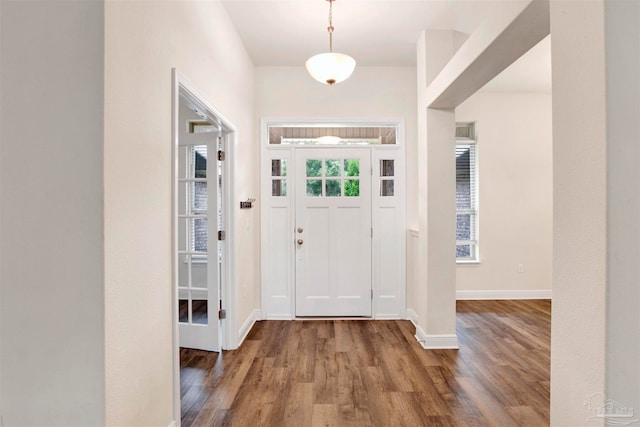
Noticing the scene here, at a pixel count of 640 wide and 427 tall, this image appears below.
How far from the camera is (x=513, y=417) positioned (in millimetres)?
1889

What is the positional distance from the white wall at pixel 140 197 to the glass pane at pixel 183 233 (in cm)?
123

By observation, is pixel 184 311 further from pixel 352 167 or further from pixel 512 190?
pixel 512 190

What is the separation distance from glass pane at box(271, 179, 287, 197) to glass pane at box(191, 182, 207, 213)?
0.78m

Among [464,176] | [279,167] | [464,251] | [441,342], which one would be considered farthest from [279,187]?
[464,251]

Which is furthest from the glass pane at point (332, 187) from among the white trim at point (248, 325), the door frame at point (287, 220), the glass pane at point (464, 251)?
the glass pane at point (464, 251)

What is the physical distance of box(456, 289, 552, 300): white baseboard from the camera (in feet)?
14.4

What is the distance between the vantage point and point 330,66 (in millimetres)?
2348

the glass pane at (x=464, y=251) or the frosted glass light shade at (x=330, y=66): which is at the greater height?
the frosted glass light shade at (x=330, y=66)

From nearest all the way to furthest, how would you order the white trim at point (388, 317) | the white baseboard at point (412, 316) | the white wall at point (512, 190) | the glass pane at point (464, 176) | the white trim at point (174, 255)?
the white trim at point (174, 255) → the white baseboard at point (412, 316) → the white trim at point (388, 317) → the white wall at point (512, 190) → the glass pane at point (464, 176)

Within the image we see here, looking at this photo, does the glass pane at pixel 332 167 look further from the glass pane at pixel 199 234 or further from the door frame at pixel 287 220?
the glass pane at pixel 199 234

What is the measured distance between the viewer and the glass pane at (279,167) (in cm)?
369
